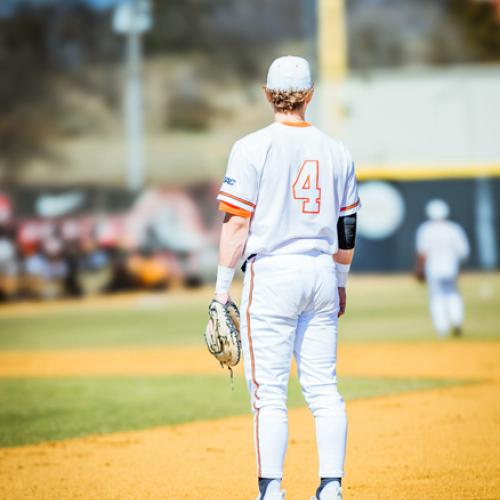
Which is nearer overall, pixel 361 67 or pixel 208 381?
pixel 208 381

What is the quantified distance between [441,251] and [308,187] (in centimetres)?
1027

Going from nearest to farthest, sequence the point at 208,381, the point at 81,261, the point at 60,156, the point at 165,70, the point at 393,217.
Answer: the point at 208,381 → the point at 81,261 → the point at 393,217 → the point at 60,156 → the point at 165,70

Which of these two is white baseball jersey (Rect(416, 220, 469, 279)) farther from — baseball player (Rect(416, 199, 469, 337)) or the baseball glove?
the baseball glove

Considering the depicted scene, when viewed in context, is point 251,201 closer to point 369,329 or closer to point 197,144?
point 369,329

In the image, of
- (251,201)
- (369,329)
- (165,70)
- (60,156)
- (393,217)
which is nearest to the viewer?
(251,201)

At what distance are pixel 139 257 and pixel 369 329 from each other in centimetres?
949

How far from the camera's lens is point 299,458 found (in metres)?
6.37

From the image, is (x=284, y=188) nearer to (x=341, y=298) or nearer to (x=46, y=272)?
(x=341, y=298)

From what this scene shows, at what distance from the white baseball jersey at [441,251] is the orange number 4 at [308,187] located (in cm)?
1024

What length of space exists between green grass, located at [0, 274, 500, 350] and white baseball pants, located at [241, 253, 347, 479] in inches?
402

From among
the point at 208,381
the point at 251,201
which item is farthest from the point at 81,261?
A: the point at 251,201

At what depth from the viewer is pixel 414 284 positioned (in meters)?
25.2

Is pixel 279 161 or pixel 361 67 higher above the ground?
pixel 361 67

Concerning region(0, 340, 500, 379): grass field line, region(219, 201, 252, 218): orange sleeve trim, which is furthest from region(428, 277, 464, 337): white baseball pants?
region(219, 201, 252, 218): orange sleeve trim
